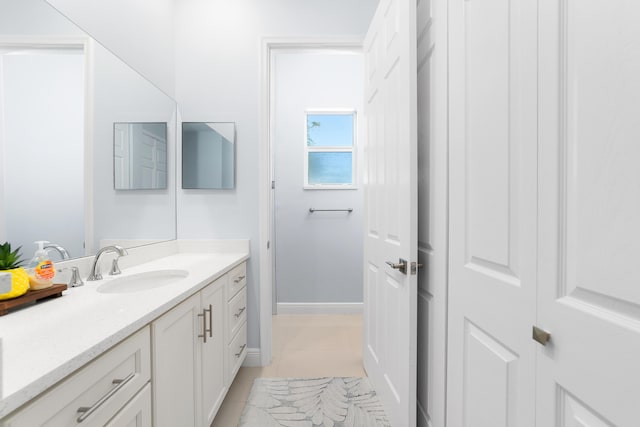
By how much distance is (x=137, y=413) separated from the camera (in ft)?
2.82

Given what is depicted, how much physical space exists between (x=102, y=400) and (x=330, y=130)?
297 centimetres

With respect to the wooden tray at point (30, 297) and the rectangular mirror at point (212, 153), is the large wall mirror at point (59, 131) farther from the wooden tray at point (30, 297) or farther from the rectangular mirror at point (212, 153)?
the rectangular mirror at point (212, 153)

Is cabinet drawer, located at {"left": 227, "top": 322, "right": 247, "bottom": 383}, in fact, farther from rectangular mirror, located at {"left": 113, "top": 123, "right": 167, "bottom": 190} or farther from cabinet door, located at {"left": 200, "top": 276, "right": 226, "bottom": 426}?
rectangular mirror, located at {"left": 113, "top": 123, "right": 167, "bottom": 190}

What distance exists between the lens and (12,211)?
1.05m

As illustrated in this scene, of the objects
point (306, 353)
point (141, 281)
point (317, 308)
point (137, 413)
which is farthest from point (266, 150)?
point (317, 308)

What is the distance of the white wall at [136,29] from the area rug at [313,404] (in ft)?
6.93

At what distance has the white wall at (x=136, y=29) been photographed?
1477 mm

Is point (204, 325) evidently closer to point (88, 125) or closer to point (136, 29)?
point (88, 125)

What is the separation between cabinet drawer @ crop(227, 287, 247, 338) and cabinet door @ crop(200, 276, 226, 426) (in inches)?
5.9

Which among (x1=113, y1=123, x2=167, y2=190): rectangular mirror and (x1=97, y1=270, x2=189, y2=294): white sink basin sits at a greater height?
(x1=113, y1=123, x2=167, y2=190): rectangular mirror

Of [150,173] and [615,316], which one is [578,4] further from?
[150,173]

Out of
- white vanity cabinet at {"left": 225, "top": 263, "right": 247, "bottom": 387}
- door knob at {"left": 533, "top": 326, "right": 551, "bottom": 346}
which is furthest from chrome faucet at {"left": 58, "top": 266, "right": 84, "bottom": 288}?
door knob at {"left": 533, "top": 326, "right": 551, "bottom": 346}

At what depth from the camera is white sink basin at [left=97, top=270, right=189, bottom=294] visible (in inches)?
52.7

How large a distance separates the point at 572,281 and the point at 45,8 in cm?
197
